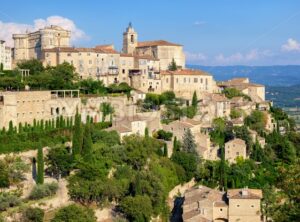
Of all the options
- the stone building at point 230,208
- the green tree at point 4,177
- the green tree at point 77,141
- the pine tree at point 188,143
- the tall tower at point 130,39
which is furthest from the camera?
the tall tower at point 130,39

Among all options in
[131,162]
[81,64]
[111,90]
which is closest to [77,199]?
[131,162]

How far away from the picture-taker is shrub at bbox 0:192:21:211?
27844mm

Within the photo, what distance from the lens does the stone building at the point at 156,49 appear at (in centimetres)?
6619

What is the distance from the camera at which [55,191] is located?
3089 centimetres

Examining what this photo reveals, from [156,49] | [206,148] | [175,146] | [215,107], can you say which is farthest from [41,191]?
[156,49]

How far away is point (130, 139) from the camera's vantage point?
3872 centimetres

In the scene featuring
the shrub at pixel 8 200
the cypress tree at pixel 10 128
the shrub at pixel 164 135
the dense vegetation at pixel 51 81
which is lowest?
the shrub at pixel 8 200

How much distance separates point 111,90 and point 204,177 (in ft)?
47.2

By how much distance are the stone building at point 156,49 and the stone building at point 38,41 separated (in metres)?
9.14

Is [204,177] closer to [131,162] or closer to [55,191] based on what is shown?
[131,162]

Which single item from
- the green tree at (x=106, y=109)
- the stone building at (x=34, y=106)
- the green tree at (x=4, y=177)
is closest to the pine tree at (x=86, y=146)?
the green tree at (x=4, y=177)

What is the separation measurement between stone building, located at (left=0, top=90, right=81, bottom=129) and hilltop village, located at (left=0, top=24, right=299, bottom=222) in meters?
0.08

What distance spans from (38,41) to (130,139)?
2687 centimetres

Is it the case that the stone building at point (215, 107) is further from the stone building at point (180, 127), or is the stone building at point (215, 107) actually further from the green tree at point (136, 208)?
the green tree at point (136, 208)
